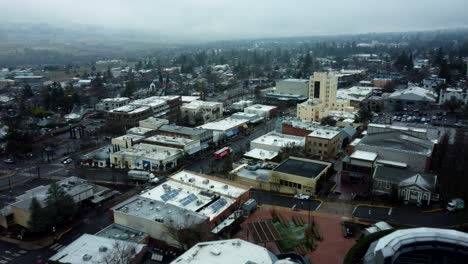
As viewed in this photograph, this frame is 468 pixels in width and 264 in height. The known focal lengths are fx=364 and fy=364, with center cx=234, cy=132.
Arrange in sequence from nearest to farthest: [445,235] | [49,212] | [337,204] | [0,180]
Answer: [445,235] < [49,212] < [337,204] < [0,180]

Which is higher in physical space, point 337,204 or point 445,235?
point 445,235

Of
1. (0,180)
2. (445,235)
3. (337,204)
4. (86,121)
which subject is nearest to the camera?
(445,235)

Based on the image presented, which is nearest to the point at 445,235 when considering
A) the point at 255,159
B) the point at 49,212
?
the point at 255,159

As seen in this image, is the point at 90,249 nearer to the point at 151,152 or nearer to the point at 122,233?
the point at 122,233

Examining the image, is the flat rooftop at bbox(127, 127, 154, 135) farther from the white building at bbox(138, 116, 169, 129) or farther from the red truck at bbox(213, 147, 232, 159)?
the red truck at bbox(213, 147, 232, 159)

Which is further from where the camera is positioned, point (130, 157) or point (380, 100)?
point (380, 100)

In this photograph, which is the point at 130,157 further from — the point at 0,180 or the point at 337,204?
the point at 337,204

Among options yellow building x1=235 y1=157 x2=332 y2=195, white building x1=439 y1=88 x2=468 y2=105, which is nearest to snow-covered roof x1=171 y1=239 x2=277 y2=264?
yellow building x1=235 y1=157 x2=332 y2=195
